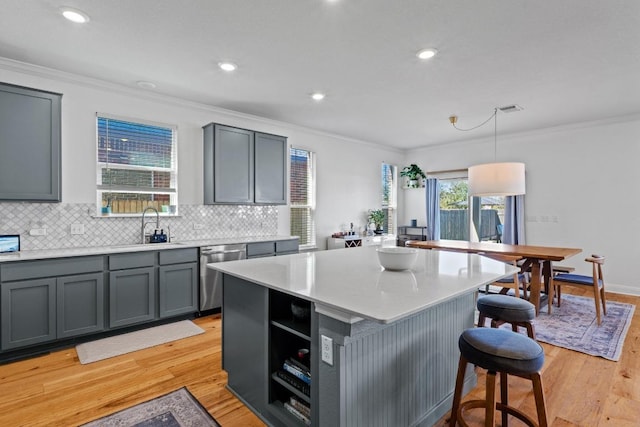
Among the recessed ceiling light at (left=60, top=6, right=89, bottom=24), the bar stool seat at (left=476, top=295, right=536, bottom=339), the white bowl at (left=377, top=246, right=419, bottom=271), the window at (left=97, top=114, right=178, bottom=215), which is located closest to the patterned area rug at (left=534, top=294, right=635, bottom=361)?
the bar stool seat at (left=476, top=295, right=536, bottom=339)

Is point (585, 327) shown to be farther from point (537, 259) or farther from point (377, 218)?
point (377, 218)

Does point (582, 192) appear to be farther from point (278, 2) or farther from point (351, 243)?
point (278, 2)

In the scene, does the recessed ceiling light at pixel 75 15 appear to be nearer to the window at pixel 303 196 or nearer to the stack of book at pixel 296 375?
the stack of book at pixel 296 375

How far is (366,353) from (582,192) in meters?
5.68

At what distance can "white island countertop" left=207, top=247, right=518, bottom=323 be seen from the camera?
1336 millimetres

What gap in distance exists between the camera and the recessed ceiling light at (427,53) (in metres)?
2.90

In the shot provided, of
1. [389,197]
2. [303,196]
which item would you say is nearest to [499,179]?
[303,196]

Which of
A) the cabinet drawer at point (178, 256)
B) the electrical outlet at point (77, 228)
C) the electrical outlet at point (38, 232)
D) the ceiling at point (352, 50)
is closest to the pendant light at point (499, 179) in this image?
the ceiling at point (352, 50)

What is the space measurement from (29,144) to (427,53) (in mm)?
3734

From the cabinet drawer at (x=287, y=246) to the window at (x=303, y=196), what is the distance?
0.63 metres

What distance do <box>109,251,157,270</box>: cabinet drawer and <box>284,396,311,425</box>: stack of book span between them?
238cm

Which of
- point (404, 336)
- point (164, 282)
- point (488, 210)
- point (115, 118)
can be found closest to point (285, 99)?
point (115, 118)

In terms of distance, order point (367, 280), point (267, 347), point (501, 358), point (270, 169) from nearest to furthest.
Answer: point (501, 358) → point (367, 280) → point (267, 347) → point (270, 169)

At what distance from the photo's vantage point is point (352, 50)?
2.94 metres
